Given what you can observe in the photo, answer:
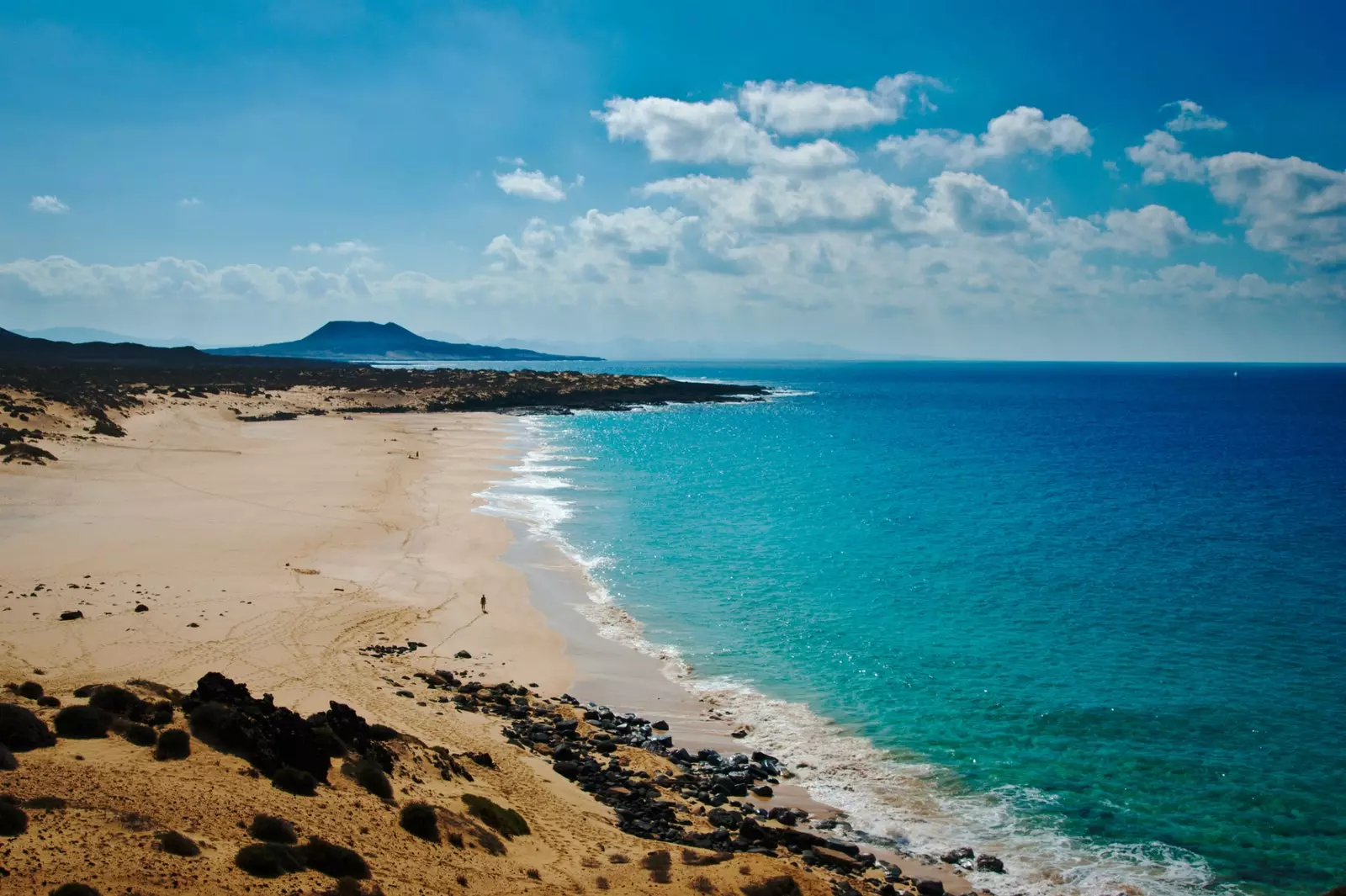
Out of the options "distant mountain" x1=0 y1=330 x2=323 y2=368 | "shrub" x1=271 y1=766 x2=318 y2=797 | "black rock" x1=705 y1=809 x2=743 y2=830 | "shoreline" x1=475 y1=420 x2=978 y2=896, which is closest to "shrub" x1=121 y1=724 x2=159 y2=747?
"shrub" x1=271 y1=766 x2=318 y2=797

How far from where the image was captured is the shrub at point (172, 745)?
1180 cm

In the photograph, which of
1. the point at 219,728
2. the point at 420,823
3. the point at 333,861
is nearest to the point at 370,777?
the point at 420,823

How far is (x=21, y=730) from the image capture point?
11398mm

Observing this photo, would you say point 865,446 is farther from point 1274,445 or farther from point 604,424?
point 1274,445

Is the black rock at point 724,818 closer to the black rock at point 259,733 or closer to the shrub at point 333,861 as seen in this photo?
the shrub at point 333,861

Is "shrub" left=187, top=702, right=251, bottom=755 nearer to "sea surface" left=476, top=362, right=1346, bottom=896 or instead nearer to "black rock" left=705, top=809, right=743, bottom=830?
"black rock" left=705, top=809, right=743, bottom=830

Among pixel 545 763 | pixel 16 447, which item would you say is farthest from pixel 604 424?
pixel 545 763

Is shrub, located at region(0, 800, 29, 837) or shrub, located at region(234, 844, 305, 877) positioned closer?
shrub, located at region(0, 800, 29, 837)

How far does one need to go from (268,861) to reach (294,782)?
7.69 ft

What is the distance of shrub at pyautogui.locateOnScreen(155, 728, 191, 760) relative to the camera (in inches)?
464

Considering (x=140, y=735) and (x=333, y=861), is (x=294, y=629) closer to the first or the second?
(x=140, y=735)

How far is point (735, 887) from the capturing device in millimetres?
10977

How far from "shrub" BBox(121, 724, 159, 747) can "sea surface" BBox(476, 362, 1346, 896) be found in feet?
38.1

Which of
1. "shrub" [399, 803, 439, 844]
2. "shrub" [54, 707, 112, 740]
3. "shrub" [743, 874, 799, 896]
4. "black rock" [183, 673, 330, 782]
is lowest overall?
"shrub" [743, 874, 799, 896]
